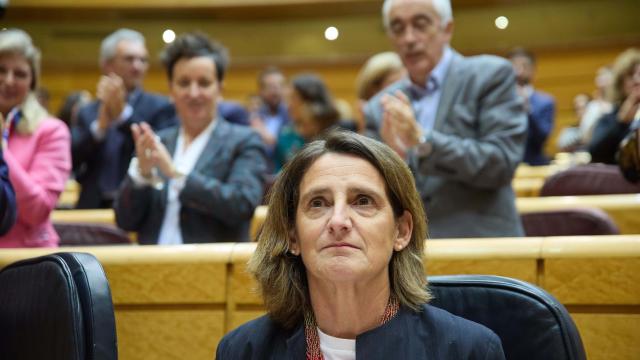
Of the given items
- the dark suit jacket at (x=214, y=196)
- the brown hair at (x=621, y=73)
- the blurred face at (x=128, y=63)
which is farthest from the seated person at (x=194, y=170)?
the brown hair at (x=621, y=73)

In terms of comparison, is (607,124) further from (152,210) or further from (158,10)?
(158,10)

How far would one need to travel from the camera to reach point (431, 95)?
Answer: 2.17m

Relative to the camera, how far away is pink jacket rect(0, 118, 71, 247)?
191 cm

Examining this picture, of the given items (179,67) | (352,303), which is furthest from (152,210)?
(352,303)

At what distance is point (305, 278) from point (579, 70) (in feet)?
23.1

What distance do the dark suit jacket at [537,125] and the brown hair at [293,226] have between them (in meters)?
3.23

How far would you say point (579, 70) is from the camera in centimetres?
773

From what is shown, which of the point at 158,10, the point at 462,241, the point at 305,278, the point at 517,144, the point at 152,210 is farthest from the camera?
the point at 158,10

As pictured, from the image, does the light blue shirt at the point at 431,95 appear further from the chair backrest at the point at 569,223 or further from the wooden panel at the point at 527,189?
the wooden panel at the point at 527,189

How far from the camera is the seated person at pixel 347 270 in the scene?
115 centimetres

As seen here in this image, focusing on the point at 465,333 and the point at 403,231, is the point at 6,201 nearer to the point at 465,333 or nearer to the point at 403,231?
the point at 403,231

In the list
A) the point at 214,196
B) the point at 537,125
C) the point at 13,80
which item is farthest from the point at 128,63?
the point at 537,125

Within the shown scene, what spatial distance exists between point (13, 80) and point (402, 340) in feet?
4.74

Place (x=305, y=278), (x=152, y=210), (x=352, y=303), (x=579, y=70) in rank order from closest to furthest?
(x=352, y=303), (x=305, y=278), (x=152, y=210), (x=579, y=70)
